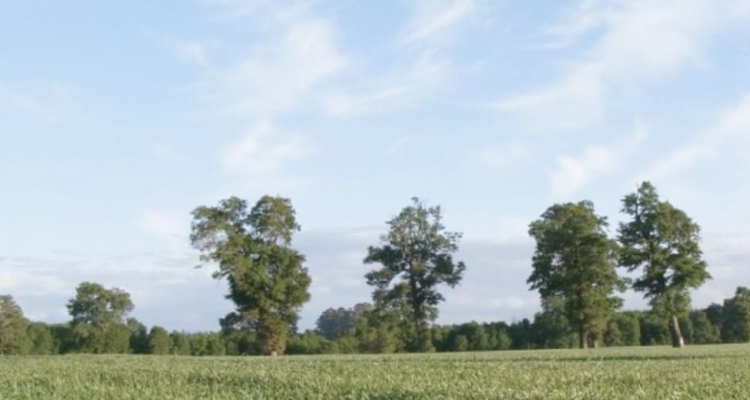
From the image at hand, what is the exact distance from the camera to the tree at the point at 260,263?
234ft

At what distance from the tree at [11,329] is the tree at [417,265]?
4588cm

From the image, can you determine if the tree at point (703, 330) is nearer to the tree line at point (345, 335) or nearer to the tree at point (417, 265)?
the tree line at point (345, 335)

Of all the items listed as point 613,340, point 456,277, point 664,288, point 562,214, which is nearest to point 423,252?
point 456,277

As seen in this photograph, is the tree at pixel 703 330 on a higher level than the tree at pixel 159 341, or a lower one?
higher

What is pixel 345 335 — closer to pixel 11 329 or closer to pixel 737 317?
pixel 11 329

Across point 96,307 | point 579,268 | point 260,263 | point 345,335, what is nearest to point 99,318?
point 96,307

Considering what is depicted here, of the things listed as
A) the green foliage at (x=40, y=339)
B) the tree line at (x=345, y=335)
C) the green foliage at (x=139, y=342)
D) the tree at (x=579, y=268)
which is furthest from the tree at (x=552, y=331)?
the green foliage at (x=40, y=339)

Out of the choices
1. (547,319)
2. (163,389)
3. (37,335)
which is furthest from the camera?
(37,335)

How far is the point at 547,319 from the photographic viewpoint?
9612cm

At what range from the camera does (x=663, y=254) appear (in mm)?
63906

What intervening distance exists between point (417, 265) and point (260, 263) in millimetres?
13164

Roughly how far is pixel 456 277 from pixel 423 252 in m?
3.60

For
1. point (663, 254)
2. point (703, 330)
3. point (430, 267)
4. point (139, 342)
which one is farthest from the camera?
point (703, 330)

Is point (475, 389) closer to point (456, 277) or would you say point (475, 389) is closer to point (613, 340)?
point (456, 277)
